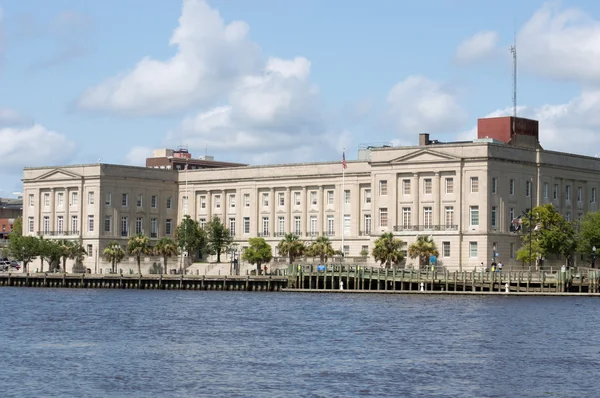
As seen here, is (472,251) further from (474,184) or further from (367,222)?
(367,222)

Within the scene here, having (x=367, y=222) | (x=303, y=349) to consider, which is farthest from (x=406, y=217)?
(x=303, y=349)

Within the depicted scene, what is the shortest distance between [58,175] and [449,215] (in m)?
61.1

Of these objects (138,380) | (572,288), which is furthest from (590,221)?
(138,380)

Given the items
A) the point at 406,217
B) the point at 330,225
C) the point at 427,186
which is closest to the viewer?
the point at 427,186

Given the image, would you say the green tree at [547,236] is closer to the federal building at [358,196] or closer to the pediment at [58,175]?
the federal building at [358,196]

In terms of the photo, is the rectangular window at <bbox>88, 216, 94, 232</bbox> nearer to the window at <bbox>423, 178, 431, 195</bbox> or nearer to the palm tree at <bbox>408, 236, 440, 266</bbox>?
the window at <bbox>423, 178, 431, 195</bbox>

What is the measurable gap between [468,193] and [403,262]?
10849 mm

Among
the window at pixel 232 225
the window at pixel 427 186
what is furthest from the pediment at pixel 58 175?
the window at pixel 427 186

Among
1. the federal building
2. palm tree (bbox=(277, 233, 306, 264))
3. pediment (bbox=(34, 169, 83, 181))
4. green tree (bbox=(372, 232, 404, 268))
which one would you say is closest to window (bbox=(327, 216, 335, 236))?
the federal building

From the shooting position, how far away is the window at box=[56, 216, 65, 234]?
192000mm

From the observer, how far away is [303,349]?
77562mm

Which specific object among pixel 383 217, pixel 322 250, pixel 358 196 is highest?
pixel 358 196

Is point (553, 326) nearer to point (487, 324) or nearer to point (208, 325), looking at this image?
point (487, 324)

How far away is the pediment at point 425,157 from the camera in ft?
523
